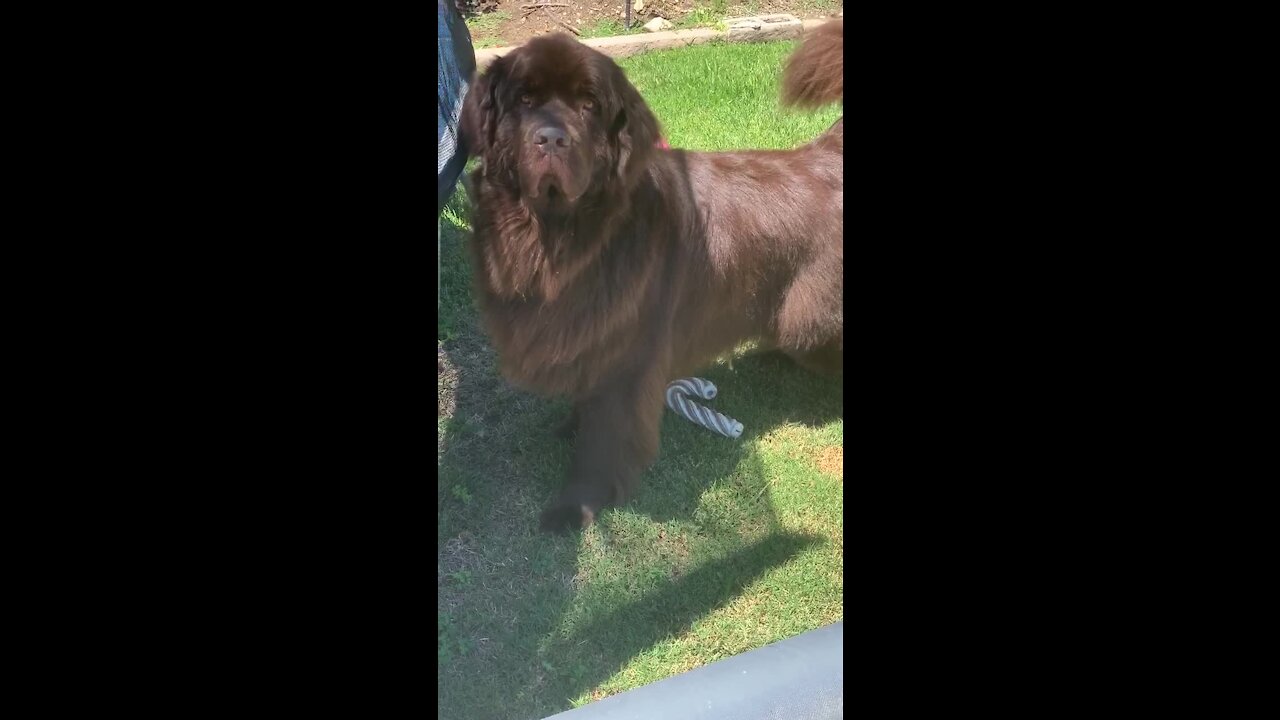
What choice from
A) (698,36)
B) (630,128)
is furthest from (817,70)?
(630,128)

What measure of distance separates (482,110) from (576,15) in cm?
32

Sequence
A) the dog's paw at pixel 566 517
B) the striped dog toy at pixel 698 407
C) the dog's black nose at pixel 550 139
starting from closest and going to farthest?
the dog's black nose at pixel 550 139, the dog's paw at pixel 566 517, the striped dog toy at pixel 698 407

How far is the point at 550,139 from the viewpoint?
227 cm

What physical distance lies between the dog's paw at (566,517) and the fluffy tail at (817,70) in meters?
1.18

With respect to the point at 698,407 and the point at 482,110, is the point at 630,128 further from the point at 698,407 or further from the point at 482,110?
the point at 698,407

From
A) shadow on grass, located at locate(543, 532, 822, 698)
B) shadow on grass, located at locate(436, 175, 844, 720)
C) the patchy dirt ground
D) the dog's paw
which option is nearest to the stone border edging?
the patchy dirt ground

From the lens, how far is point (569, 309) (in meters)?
2.54

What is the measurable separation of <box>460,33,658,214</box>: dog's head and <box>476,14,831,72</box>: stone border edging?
4 centimetres

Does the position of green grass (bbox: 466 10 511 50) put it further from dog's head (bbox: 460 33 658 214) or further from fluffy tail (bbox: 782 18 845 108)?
fluffy tail (bbox: 782 18 845 108)

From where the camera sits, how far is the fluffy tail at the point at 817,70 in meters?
2.88

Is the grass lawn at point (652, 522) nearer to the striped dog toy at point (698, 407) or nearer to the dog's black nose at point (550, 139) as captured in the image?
the striped dog toy at point (698, 407)

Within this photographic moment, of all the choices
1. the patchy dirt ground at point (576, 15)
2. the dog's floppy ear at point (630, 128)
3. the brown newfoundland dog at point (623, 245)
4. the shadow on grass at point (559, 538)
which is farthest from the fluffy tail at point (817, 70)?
the shadow on grass at point (559, 538)

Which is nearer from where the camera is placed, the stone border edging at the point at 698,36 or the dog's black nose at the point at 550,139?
the dog's black nose at the point at 550,139

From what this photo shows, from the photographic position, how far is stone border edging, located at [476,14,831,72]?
2.41 meters
